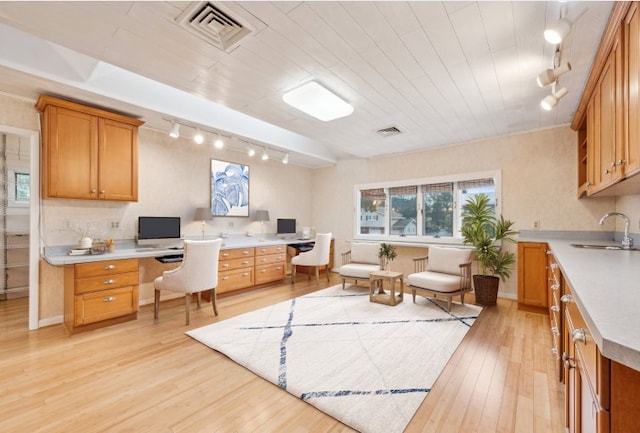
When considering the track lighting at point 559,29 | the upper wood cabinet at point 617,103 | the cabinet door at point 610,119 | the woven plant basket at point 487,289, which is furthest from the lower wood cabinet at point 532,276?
the track lighting at point 559,29

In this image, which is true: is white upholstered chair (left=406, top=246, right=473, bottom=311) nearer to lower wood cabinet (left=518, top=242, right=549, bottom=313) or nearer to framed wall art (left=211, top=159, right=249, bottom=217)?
lower wood cabinet (left=518, top=242, right=549, bottom=313)

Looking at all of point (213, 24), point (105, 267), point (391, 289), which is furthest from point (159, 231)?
point (391, 289)

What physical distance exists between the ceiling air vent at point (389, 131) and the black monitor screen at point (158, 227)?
3.35 meters

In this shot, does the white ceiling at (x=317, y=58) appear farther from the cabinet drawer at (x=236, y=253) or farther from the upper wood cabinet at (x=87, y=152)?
the cabinet drawer at (x=236, y=253)

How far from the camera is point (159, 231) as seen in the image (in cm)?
405

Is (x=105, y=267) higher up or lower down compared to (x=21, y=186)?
lower down

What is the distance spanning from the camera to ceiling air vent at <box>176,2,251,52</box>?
178 centimetres

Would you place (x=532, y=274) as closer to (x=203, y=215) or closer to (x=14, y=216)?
(x=203, y=215)

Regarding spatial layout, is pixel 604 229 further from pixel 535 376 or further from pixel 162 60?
pixel 162 60

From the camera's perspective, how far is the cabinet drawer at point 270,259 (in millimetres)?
4840

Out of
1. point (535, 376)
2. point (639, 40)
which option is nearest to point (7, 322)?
point (535, 376)

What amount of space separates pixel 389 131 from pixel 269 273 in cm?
312

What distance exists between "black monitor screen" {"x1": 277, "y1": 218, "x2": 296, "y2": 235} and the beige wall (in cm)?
229

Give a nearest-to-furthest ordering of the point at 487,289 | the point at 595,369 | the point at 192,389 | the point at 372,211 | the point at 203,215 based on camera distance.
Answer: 1. the point at 595,369
2. the point at 192,389
3. the point at 487,289
4. the point at 203,215
5. the point at 372,211
